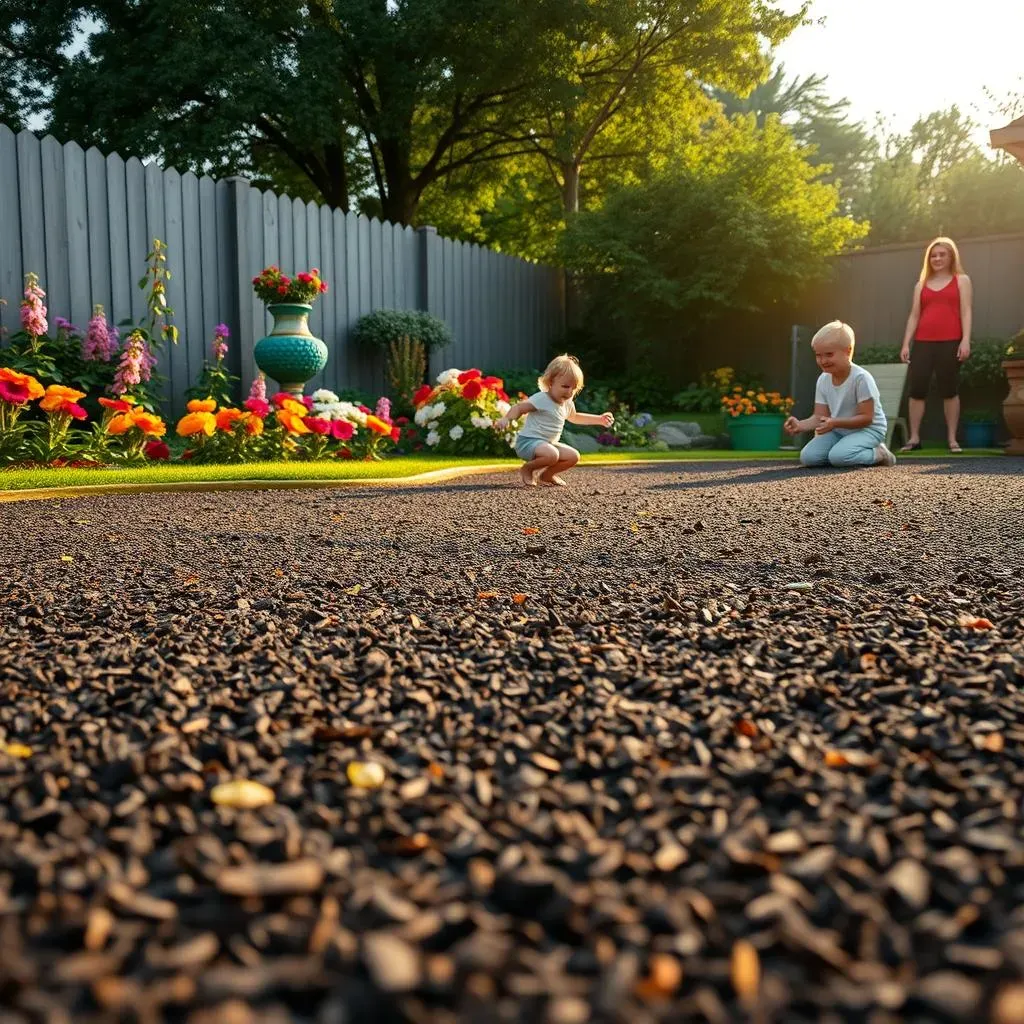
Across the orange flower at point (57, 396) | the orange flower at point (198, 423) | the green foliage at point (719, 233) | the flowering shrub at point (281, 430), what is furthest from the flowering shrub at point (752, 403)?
the orange flower at point (57, 396)

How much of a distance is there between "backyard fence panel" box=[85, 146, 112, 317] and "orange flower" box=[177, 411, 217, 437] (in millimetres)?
1904

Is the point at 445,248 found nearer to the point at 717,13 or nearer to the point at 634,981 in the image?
the point at 717,13

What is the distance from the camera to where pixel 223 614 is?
81.7 inches

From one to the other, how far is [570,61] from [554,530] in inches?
458

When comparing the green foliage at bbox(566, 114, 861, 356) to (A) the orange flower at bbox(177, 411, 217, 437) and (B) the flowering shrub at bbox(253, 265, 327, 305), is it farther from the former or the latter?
(A) the orange flower at bbox(177, 411, 217, 437)

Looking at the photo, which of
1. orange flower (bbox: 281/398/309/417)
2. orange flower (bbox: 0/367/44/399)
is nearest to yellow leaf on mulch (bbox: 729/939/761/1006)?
orange flower (bbox: 0/367/44/399)

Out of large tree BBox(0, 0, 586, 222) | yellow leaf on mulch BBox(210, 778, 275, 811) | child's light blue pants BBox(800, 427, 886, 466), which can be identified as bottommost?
yellow leaf on mulch BBox(210, 778, 275, 811)

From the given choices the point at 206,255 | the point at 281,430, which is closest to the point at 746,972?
the point at 281,430

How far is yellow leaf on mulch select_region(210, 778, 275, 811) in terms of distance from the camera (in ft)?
3.59

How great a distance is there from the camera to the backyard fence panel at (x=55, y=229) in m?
6.58

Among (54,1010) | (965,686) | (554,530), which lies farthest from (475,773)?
(554,530)

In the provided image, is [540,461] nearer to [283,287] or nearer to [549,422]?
[549,422]

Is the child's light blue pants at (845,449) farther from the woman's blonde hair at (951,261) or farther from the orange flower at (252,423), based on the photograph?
the orange flower at (252,423)

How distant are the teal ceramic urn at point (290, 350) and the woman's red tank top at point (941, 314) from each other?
574 cm
